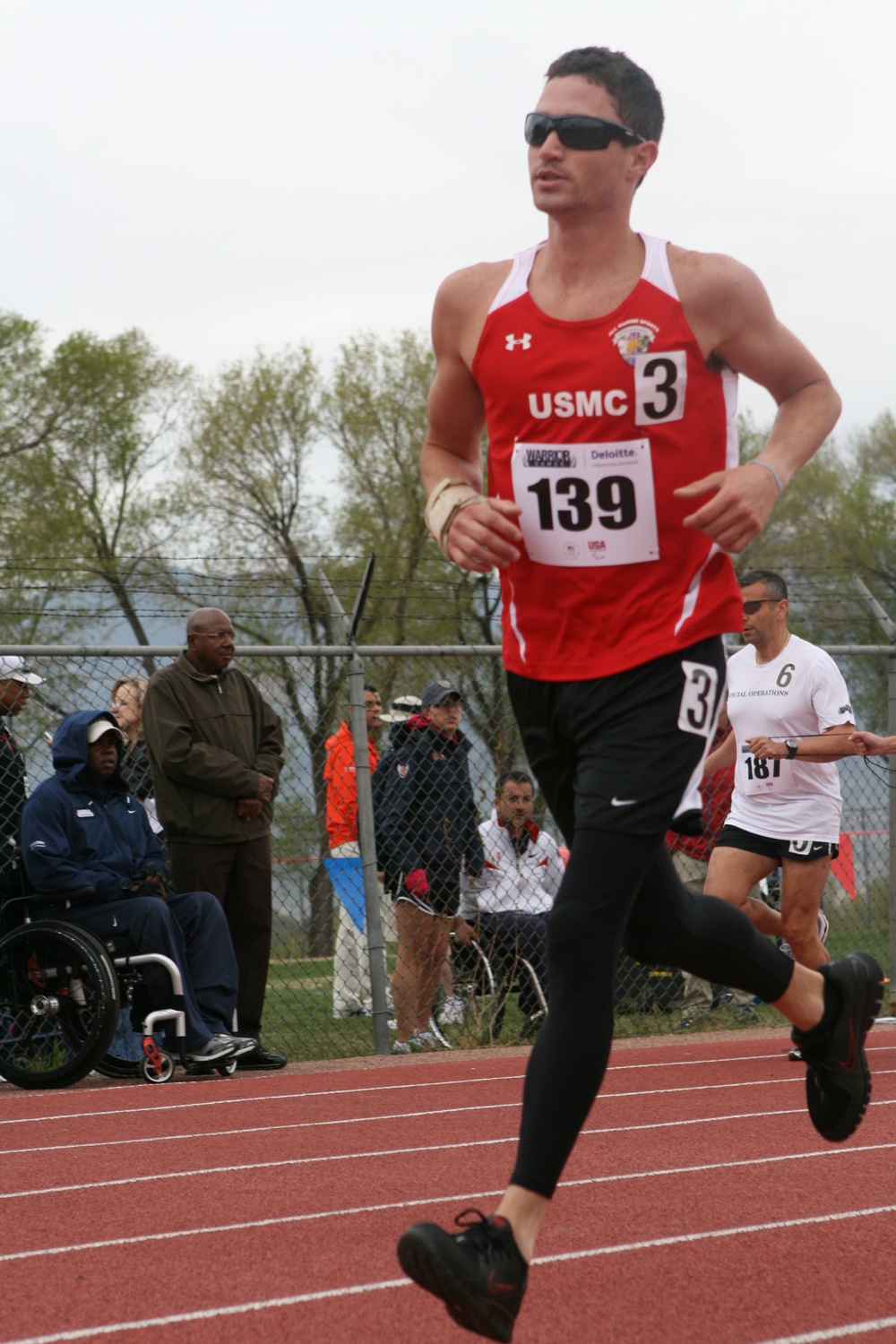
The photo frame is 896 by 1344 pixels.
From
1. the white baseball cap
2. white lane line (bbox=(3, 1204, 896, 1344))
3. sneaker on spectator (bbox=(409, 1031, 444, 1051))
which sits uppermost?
the white baseball cap

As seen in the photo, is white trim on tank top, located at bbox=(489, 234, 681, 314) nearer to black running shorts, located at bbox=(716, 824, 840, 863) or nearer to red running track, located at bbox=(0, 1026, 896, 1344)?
red running track, located at bbox=(0, 1026, 896, 1344)

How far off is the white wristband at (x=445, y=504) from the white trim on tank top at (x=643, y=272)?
36 cm

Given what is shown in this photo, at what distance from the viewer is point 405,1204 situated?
14.1 feet

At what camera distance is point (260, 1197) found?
14.7ft

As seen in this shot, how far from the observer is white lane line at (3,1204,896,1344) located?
3.11m

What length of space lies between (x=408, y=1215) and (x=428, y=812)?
5.18 m

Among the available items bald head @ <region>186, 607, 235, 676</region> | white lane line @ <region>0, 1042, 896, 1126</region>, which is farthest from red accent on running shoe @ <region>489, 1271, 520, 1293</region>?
bald head @ <region>186, 607, 235, 676</region>

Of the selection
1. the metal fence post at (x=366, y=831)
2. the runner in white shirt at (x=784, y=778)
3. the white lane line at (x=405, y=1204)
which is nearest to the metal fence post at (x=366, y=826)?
the metal fence post at (x=366, y=831)

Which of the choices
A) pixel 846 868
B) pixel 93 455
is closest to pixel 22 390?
pixel 93 455

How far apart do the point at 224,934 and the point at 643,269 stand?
562cm

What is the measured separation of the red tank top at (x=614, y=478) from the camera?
10.5ft

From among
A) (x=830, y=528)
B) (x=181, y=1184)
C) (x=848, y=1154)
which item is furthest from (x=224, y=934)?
(x=830, y=528)

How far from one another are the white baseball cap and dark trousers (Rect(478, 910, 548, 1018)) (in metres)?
2.92

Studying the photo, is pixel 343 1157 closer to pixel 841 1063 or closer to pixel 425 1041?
pixel 841 1063
